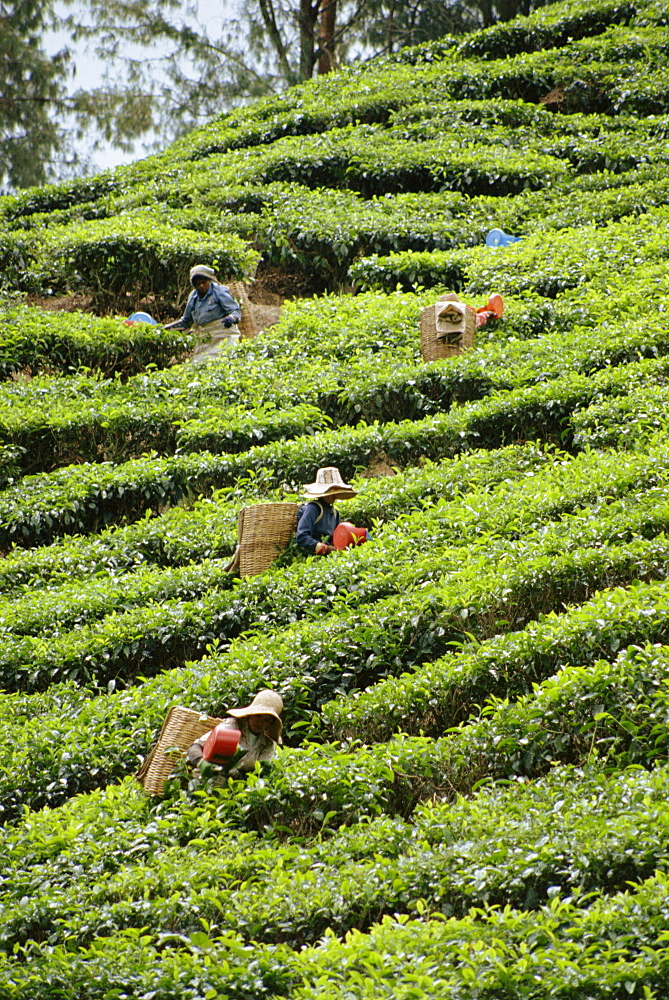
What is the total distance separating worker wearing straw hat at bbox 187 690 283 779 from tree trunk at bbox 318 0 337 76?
889 inches

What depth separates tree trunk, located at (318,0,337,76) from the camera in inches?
1026

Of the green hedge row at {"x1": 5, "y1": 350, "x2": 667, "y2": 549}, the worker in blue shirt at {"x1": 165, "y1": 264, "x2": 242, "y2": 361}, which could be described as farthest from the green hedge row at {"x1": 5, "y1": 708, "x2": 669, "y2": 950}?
the worker in blue shirt at {"x1": 165, "y1": 264, "x2": 242, "y2": 361}

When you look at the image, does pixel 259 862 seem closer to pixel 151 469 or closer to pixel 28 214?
pixel 151 469

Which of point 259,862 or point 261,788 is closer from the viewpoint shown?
point 259,862

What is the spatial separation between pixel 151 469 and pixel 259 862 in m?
5.61

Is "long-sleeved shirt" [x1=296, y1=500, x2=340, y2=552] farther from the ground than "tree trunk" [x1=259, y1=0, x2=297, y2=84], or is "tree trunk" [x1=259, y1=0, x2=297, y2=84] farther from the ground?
"tree trunk" [x1=259, y1=0, x2=297, y2=84]

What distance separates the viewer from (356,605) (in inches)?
306

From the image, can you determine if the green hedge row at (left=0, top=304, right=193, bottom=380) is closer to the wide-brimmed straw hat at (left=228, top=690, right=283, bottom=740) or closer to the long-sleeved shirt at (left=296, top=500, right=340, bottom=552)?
the long-sleeved shirt at (left=296, top=500, right=340, bottom=552)

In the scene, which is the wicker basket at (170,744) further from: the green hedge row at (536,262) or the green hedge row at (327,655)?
the green hedge row at (536,262)

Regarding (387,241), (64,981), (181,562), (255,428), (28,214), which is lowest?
(64,981)

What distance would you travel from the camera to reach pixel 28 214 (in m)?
19.6

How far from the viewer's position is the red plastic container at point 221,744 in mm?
6242

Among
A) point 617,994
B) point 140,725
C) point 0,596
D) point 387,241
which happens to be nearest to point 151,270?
point 387,241

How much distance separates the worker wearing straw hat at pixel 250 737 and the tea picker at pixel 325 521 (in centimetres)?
231
